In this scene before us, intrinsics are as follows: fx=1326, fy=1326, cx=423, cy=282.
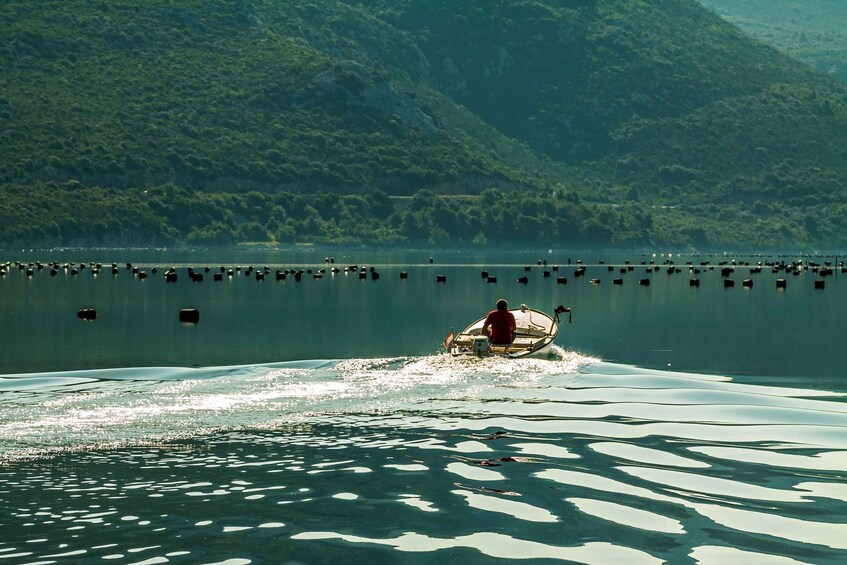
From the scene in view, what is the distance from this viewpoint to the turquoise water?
22.7 metres

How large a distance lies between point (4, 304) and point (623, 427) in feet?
227

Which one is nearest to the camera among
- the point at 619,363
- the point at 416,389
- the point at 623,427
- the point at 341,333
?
the point at 623,427

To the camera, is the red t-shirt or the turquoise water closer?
the turquoise water

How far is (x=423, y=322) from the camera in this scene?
81500 millimetres

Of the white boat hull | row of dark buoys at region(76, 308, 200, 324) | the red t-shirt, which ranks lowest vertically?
row of dark buoys at region(76, 308, 200, 324)

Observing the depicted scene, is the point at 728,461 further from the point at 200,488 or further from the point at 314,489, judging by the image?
the point at 200,488

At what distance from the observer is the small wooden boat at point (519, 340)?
50.3m

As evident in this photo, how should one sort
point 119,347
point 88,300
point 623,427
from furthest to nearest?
1. point 88,300
2. point 119,347
3. point 623,427

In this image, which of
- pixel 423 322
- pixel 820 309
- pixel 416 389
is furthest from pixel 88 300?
pixel 416 389

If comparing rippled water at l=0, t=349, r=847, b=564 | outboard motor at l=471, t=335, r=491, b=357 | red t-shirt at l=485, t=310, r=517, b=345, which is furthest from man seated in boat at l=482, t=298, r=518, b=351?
rippled water at l=0, t=349, r=847, b=564

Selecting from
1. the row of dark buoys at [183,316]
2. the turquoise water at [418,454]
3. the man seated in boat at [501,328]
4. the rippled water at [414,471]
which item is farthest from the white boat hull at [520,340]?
the row of dark buoys at [183,316]

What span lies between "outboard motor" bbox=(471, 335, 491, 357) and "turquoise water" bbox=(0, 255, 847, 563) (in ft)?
2.45

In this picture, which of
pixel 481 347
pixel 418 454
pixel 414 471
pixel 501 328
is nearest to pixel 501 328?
pixel 501 328

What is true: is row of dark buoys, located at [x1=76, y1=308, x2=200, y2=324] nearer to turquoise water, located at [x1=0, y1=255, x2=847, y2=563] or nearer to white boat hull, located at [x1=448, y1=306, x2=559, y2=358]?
turquoise water, located at [x1=0, y1=255, x2=847, y2=563]
